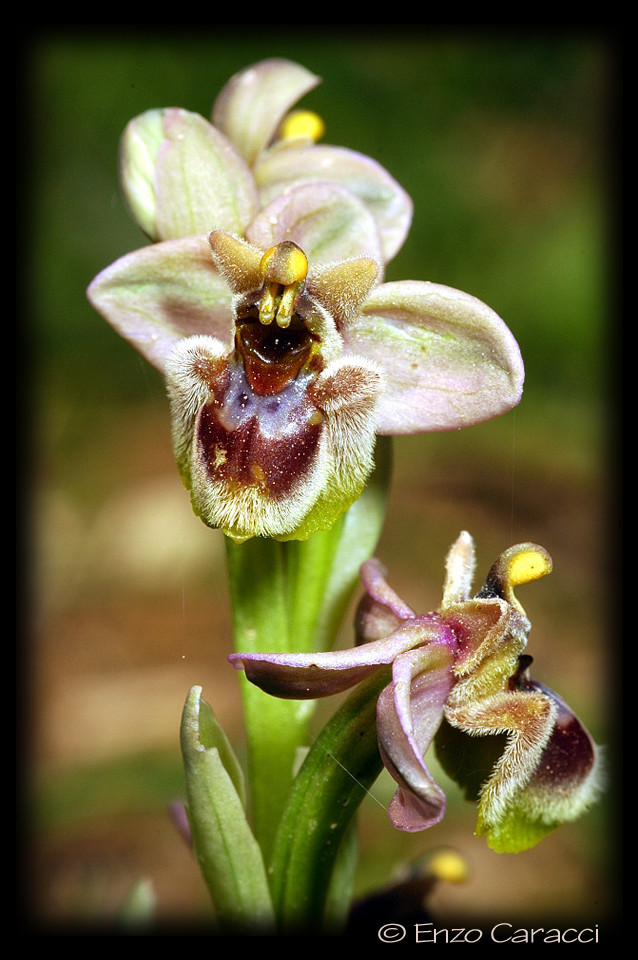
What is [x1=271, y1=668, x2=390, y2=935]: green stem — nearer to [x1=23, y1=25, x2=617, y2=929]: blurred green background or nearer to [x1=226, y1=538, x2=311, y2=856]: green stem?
[x1=226, y1=538, x2=311, y2=856]: green stem

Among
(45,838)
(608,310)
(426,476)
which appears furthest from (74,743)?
(608,310)

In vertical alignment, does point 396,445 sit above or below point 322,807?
below

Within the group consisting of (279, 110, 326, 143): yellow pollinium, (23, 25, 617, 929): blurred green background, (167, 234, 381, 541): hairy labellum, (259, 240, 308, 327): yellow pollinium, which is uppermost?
(279, 110, 326, 143): yellow pollinium

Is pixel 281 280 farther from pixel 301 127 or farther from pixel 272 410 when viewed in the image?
pixel 301 127

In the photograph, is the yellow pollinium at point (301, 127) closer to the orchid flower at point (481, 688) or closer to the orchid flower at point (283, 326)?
the orchid flower at point (283, 326)

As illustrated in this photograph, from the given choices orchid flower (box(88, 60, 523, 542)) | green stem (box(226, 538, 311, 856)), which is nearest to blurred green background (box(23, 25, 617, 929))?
green stem (box(226, 538, 311, 856))

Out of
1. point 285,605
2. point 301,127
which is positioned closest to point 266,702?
point 285,605
